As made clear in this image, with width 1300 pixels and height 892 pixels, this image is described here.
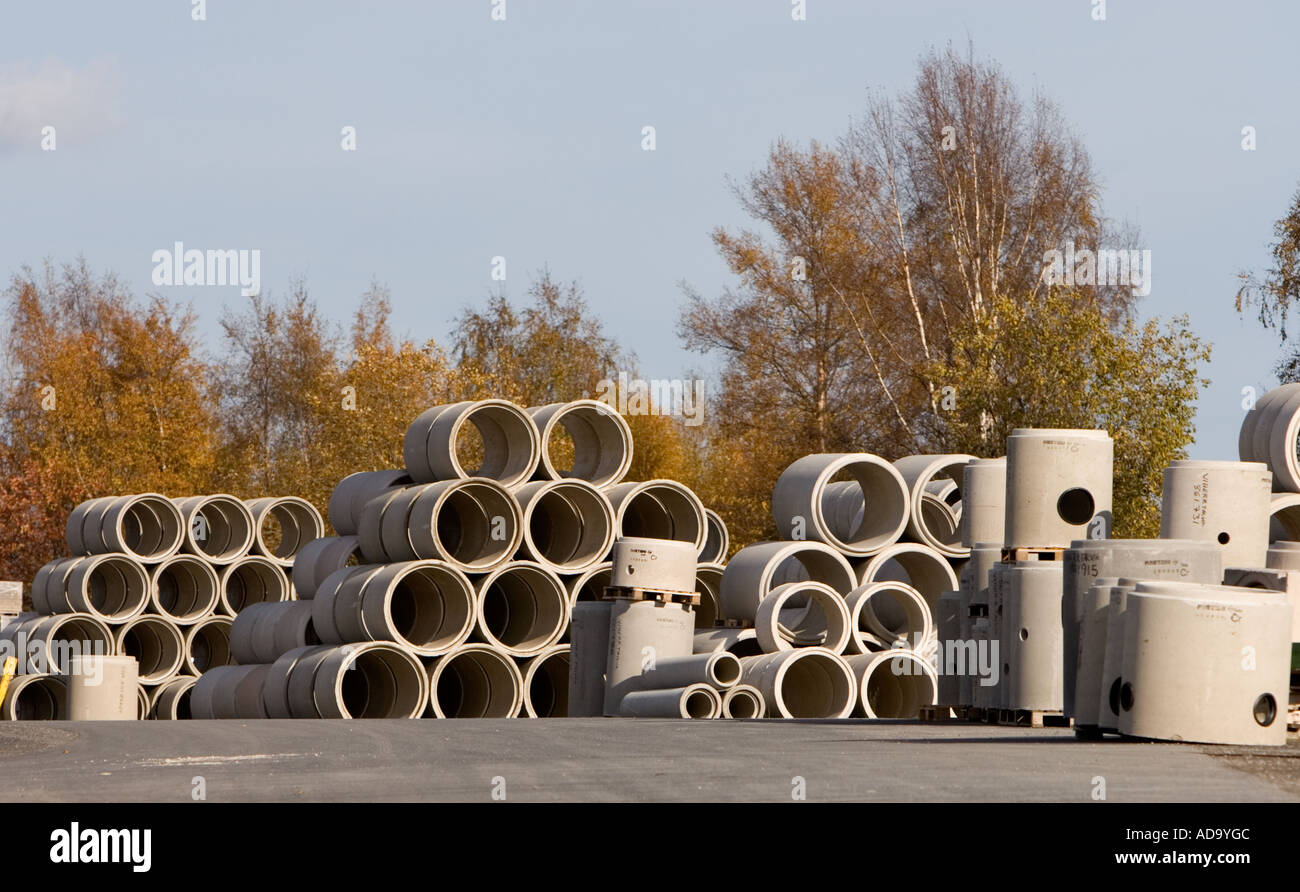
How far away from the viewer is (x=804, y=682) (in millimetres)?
18812

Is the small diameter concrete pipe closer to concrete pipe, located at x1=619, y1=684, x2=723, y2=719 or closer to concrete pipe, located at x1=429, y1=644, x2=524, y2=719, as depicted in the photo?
concrete pipe, located at x1=429, y1=644, x2=524, y2=719

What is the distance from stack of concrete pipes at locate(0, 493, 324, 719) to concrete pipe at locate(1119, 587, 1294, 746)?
18561 millimetres

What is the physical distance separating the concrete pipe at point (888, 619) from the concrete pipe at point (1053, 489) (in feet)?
20.3

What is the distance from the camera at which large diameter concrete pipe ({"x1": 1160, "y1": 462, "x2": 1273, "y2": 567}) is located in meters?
13.8

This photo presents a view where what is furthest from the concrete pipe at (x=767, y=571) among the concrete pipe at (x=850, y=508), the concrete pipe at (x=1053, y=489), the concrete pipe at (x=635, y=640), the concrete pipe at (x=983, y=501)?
the concrete pipe at (x=1053, y=489)

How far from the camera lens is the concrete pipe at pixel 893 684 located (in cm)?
1812

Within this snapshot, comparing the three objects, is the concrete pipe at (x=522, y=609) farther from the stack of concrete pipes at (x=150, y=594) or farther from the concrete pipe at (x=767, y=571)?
the stack of concrete pipes at (x=150, y=594)

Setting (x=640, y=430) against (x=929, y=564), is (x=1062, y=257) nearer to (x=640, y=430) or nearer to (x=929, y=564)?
(x=640, y=430)

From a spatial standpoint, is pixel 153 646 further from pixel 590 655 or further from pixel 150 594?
pixel 590 655

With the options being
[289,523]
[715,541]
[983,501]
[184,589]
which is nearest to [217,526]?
[184,589]

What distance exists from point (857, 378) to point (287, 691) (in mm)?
18697

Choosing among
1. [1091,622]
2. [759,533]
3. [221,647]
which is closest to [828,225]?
[759,533]

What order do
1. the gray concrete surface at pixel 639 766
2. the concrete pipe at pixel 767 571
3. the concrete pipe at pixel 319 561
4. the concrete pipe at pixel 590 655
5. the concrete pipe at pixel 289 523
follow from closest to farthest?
the gray concrete surface at pixel 639 766 < the concrete pipe at pixel 590 655 < the concrete pipe at pixel 767 571 < the concrete pipe at pixel 319 561 < the concrete pipe at pixel 289 523

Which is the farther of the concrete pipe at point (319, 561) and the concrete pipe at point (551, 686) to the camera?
the concrete pipe at point (319, 561)
